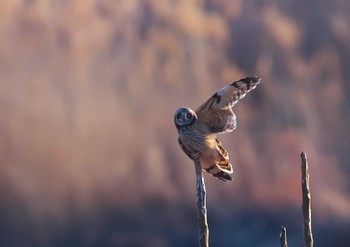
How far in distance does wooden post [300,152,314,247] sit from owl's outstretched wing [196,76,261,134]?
269cm

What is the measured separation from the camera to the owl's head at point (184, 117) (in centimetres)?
1545

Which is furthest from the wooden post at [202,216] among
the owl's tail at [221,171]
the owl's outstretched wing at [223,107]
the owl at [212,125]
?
the owl's outstretched wing at [223,107]

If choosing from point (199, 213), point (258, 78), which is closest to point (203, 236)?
point (199, 213)

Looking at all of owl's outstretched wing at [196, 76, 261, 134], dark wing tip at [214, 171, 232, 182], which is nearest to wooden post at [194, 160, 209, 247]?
dark wing tip at [214, 171, 232, 182]

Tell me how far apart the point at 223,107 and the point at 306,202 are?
10.6 ft

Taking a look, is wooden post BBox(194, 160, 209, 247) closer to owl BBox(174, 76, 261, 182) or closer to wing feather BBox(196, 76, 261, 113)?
owl BBox(174, 76, 261, 182)

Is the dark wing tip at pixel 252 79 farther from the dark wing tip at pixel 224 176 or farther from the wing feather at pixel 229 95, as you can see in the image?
the dark wing tip at pixel 224 176

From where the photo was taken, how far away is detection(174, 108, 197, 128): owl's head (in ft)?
50.7

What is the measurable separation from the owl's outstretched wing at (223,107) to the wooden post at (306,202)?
2.69 m

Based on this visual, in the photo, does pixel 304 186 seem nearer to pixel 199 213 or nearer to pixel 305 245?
pixel 305 245

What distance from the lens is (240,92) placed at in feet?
52.4

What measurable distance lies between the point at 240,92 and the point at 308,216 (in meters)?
3.52

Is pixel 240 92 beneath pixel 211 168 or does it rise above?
above

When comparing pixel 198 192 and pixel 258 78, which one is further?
pixel 258 78
